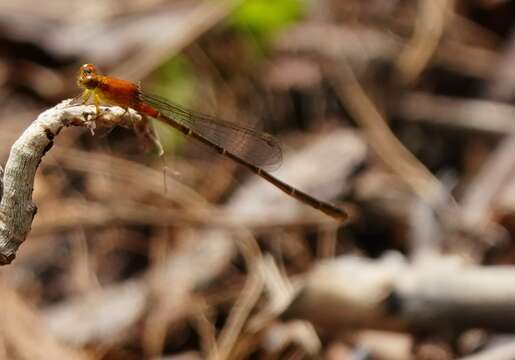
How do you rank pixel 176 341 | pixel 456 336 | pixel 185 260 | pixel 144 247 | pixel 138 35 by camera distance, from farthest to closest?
pixel 138 35, pixel 144 247, pixel 185 260, pixel 176 341, pixel 456 336

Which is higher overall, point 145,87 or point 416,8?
point 416,8

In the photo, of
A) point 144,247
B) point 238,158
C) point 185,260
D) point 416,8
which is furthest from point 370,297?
point 416,8

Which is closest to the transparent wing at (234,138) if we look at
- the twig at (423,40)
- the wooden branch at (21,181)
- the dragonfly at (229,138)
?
the dragonfly at (229,138)

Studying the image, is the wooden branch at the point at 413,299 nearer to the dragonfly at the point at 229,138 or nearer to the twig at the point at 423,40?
the dragonfly at the point at 229,138

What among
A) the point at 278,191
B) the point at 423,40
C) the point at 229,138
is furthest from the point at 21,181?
the point at 423,40

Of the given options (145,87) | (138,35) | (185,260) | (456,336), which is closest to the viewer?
(456,336)

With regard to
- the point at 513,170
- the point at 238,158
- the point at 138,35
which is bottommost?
the point at 238,158

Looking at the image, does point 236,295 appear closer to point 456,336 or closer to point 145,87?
point 456,336

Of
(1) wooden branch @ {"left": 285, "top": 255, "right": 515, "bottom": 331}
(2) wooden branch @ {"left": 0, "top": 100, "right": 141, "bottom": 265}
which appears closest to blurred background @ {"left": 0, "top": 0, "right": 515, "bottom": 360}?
(1) wooden branch @ {"left": 285, "top": 255, "right": 515, "bottom": 331}
